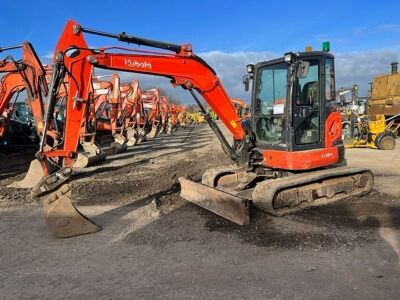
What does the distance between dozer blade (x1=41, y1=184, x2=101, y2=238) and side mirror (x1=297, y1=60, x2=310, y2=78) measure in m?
3.78

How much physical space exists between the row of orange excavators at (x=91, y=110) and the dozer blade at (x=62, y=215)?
66cm

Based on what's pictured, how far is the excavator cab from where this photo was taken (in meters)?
6.96

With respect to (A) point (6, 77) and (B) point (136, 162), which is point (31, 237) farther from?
(B) point (136, 162)

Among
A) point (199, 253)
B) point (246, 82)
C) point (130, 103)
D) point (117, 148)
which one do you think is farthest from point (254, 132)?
point (130, 103)

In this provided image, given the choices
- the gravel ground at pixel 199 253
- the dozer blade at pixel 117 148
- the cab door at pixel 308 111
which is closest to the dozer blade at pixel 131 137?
the dozer blade at pixel 117 148

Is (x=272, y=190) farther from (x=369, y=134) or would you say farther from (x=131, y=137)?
(x=131, y=137)

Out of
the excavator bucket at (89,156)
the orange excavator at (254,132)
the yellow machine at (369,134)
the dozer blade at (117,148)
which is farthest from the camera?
the dozer blade at (117,148)

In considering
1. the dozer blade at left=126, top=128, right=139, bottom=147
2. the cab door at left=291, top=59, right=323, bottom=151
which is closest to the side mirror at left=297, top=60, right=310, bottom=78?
the cab door at left=291, top=59, right=323, bottom=151

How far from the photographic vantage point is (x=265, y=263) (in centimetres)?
496

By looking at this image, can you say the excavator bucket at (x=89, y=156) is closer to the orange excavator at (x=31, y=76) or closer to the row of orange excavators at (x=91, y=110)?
the row of orange excavators at (x=91, y=110)

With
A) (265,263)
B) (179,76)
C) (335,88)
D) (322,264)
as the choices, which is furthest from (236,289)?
(335,88)

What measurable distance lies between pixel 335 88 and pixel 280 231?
288 cm

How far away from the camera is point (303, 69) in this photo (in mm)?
6602

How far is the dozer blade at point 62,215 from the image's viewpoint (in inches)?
234
